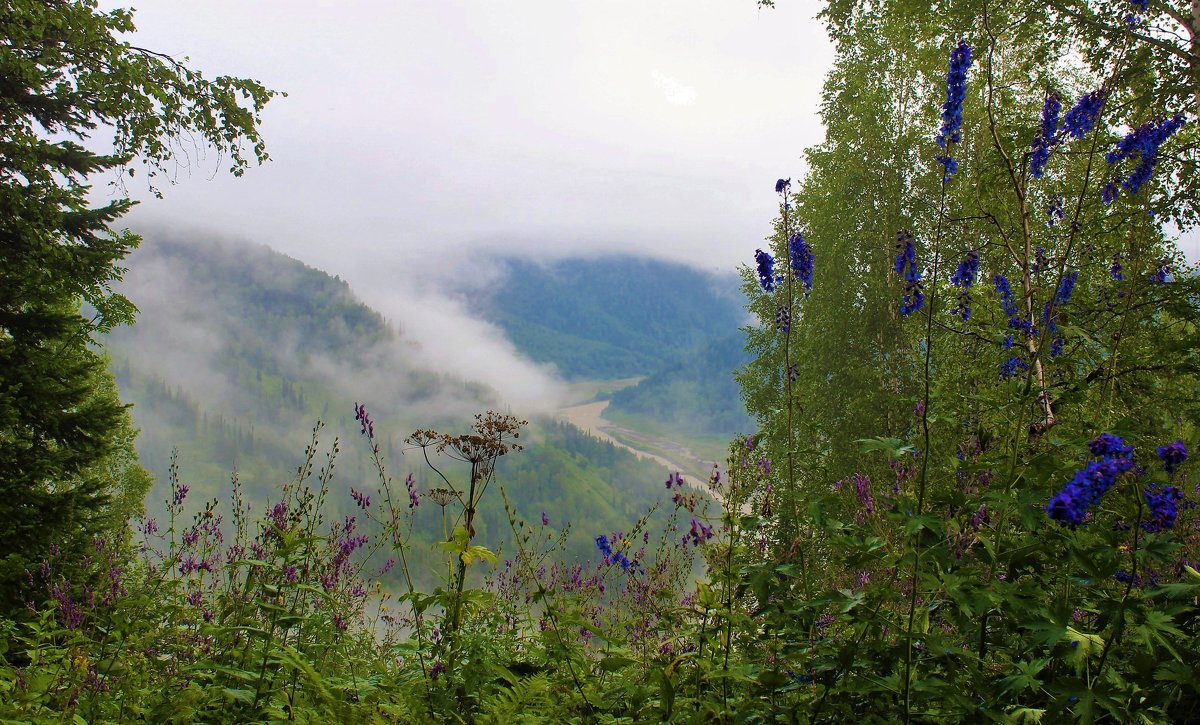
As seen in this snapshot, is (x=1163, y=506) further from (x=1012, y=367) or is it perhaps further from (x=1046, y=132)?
(x=1012, y=367)

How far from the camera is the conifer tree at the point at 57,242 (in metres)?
7.30

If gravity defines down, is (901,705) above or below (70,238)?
below

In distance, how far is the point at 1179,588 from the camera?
6.26 ft

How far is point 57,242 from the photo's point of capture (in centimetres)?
830

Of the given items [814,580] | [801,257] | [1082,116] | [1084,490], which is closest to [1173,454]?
[1084,490]

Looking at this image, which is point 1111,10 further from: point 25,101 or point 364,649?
point 25,101

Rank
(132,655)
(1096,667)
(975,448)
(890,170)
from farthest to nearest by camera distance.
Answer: (890,170)
(975,448)
(132,655)
(1096,667)

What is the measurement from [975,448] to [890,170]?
15.0 m

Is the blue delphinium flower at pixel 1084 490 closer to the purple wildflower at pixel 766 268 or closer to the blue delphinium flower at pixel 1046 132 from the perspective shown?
the purple wildflower at pixel 766 268

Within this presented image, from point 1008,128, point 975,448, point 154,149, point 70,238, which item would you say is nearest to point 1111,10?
point 1008,128

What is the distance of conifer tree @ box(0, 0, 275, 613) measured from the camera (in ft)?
24.0

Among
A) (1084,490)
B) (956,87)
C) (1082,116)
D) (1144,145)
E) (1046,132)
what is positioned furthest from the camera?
(1082,116)

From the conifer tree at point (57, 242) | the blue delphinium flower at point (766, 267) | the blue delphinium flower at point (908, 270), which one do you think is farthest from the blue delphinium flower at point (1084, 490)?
the conifer tree at point (57, 242)

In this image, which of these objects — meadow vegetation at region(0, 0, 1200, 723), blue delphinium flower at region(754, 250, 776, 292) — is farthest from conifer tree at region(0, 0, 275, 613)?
blue delphinium flower at region(754, 250, 776, 292)
